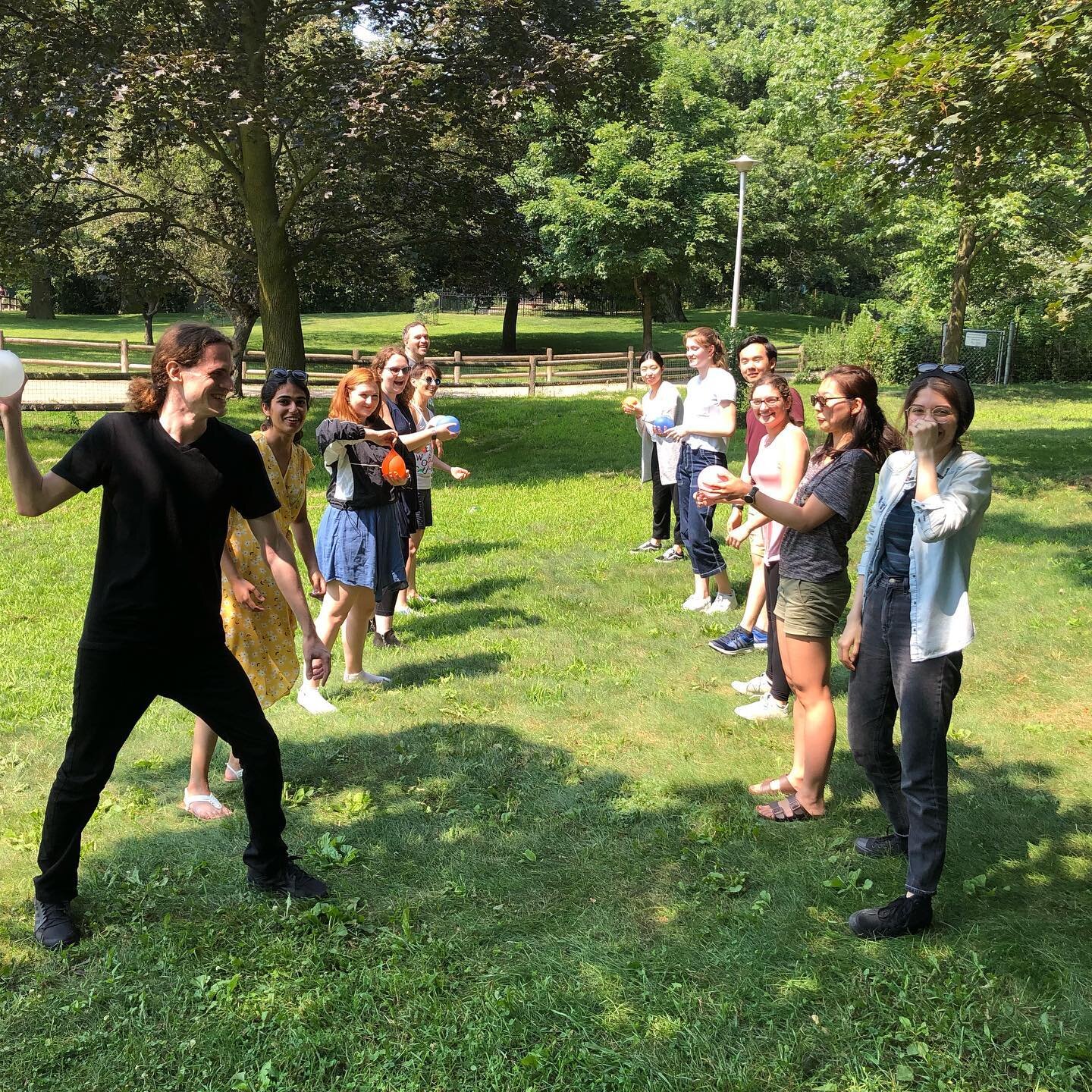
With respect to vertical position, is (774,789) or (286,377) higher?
(286,377)

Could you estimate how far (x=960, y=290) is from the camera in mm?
22172

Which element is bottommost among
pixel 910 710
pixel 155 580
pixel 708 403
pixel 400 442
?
pixel 910 710

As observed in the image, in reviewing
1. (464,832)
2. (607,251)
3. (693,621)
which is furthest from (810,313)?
(464,832)

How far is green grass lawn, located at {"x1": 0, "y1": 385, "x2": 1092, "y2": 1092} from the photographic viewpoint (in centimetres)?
313

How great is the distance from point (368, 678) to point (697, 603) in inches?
112

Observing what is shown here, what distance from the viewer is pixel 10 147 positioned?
46.1 feet

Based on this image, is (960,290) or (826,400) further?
(960,290)

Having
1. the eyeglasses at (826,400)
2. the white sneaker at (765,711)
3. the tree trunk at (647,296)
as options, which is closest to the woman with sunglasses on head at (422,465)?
the white sneaker at (765,711)

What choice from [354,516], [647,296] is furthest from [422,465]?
[647,296]

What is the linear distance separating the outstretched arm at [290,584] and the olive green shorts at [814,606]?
1977 millimetres

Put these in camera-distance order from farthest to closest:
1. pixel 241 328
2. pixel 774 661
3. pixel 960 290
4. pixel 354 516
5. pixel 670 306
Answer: pixel 670 306 < pixel 960 290 < pixel 241 328 < pixel 354 516 < pixel 774 661

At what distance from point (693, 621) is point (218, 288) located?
1692cm

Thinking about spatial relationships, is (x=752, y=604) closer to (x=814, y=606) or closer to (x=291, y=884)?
(x=814, y=606)

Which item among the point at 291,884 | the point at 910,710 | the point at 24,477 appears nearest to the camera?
the point at 24,477
